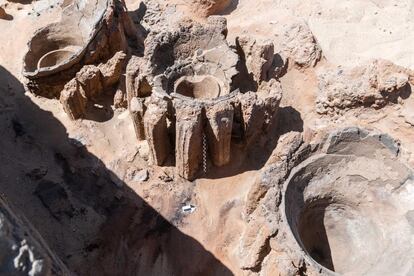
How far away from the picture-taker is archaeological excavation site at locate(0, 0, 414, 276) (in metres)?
6.84

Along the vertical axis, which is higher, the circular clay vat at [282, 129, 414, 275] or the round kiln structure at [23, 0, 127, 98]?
the round kiln structure at [23, 0, 127, 98]

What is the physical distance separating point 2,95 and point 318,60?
675cm

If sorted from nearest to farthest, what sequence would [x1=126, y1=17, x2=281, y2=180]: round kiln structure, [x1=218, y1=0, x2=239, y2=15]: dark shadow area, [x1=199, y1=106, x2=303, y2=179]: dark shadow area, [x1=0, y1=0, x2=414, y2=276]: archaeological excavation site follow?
[x1=0, y1=0, x2=414, y2=276]: archaeological excavation site → [x1=126, y1=17, x2=281, y2=180]: round kiln structure → [x1=199, y1=106, x2=303, y2=179]: dark shadow area → [x1=218, y1=0, x2=239, y2=15]: dark shadow area

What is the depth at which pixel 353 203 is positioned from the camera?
284 inches

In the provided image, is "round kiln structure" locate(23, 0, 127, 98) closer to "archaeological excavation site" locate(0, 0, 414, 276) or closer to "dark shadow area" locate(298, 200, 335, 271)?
"archaeological excavation site" locate(0, 0, 414, 276)

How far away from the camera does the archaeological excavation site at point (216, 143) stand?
22.5 ft

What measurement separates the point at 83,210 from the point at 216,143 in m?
2.54

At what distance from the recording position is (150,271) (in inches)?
271

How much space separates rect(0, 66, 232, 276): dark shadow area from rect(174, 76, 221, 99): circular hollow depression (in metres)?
2.18

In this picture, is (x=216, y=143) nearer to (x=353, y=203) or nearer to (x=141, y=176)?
(x=141, y=176)

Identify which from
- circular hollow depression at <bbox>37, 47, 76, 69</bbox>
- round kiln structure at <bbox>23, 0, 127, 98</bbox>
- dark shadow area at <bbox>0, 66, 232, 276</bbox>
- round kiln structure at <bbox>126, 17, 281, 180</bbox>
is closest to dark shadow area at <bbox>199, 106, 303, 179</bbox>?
round kiln structure at <bbox>126, 17, 281, 180</bbox>

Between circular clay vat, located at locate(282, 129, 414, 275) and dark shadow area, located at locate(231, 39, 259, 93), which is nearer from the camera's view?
circular clay vat, located at locate(282, 129, 414, 275)

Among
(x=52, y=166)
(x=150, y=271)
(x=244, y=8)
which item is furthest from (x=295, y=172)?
(x=244, y=8)

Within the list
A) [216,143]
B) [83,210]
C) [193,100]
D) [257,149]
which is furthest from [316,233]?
[83,210]
